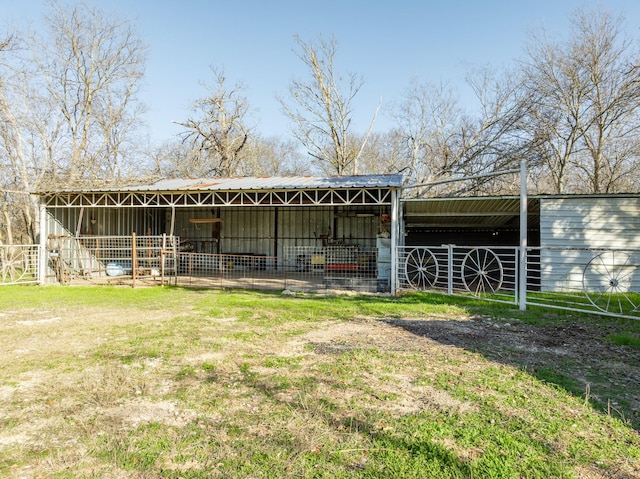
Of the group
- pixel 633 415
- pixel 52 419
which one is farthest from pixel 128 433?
pixel 633 415

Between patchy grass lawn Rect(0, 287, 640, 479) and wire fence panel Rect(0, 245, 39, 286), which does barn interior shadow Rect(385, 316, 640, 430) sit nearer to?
patchy grass lawn Rect(0, 287, 640, 479)

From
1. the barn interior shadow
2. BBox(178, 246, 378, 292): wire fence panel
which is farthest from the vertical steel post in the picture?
the barn interior shadow

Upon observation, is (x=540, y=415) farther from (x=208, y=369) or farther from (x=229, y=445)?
(x=208, y=369)

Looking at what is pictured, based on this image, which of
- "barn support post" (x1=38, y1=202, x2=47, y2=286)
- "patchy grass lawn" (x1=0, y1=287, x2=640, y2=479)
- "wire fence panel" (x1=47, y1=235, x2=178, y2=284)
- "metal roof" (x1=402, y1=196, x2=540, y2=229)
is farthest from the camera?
"wire fence panel" (x1=47, y1=235, x2=178, y2=284)

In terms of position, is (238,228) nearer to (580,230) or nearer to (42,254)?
(42,254)

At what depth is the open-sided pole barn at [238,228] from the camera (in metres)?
11.8

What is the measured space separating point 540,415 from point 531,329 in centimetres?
351

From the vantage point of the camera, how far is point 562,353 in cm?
480

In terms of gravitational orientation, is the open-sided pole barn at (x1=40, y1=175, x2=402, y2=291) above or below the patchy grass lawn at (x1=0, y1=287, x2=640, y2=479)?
above

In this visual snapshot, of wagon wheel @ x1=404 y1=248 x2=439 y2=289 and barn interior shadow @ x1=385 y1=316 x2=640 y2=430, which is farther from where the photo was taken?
wagon wheel @ x1=404 y1=248 x2=439 y2=289

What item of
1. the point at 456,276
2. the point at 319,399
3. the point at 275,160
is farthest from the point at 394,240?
the point at 275,160

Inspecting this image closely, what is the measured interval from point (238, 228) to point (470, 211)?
10834 millimetres

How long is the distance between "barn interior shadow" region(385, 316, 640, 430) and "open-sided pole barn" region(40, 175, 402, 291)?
14.3 ft

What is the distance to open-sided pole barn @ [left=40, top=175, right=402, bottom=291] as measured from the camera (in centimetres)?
1180
